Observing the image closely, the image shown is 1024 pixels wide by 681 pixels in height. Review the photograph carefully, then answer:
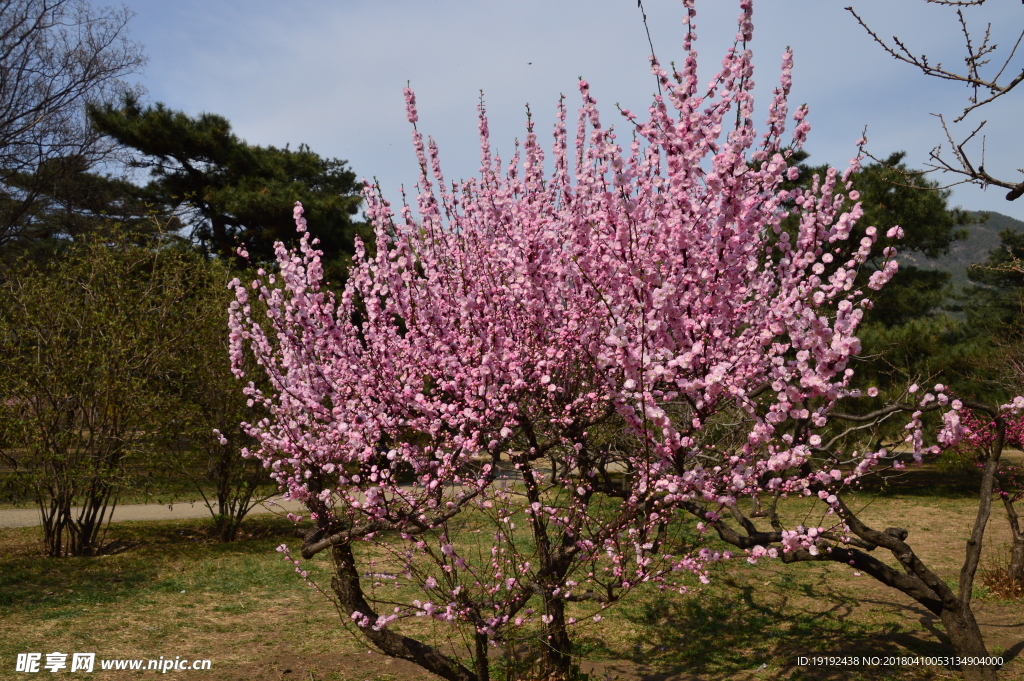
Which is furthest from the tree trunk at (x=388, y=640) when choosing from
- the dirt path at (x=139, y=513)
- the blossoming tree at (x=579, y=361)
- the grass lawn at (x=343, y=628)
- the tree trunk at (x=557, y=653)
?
the dirt path at (x=139, y=513)

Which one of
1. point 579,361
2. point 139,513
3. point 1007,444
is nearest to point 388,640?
point 579,361

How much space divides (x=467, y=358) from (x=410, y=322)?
0.78 m

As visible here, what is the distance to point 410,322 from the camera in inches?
211

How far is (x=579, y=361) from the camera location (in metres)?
5.18

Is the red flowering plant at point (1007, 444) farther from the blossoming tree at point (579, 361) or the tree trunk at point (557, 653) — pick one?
the tree trunk at point (557, 653)

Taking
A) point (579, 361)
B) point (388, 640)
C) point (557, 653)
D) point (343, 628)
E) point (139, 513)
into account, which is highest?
point (579, 361)

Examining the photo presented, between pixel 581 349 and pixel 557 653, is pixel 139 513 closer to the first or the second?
pixel 557 653

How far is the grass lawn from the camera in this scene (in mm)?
6176

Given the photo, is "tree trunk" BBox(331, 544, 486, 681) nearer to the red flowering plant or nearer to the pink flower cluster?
the pink flower cluster

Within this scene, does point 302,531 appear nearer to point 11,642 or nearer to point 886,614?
point 11,642

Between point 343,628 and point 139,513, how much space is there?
9019 mm

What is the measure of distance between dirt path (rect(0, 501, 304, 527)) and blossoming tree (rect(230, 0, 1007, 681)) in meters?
8.63

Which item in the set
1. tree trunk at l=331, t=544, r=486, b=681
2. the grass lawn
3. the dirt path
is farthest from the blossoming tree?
the dirt path

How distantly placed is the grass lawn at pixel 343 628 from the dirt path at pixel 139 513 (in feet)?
7.89
